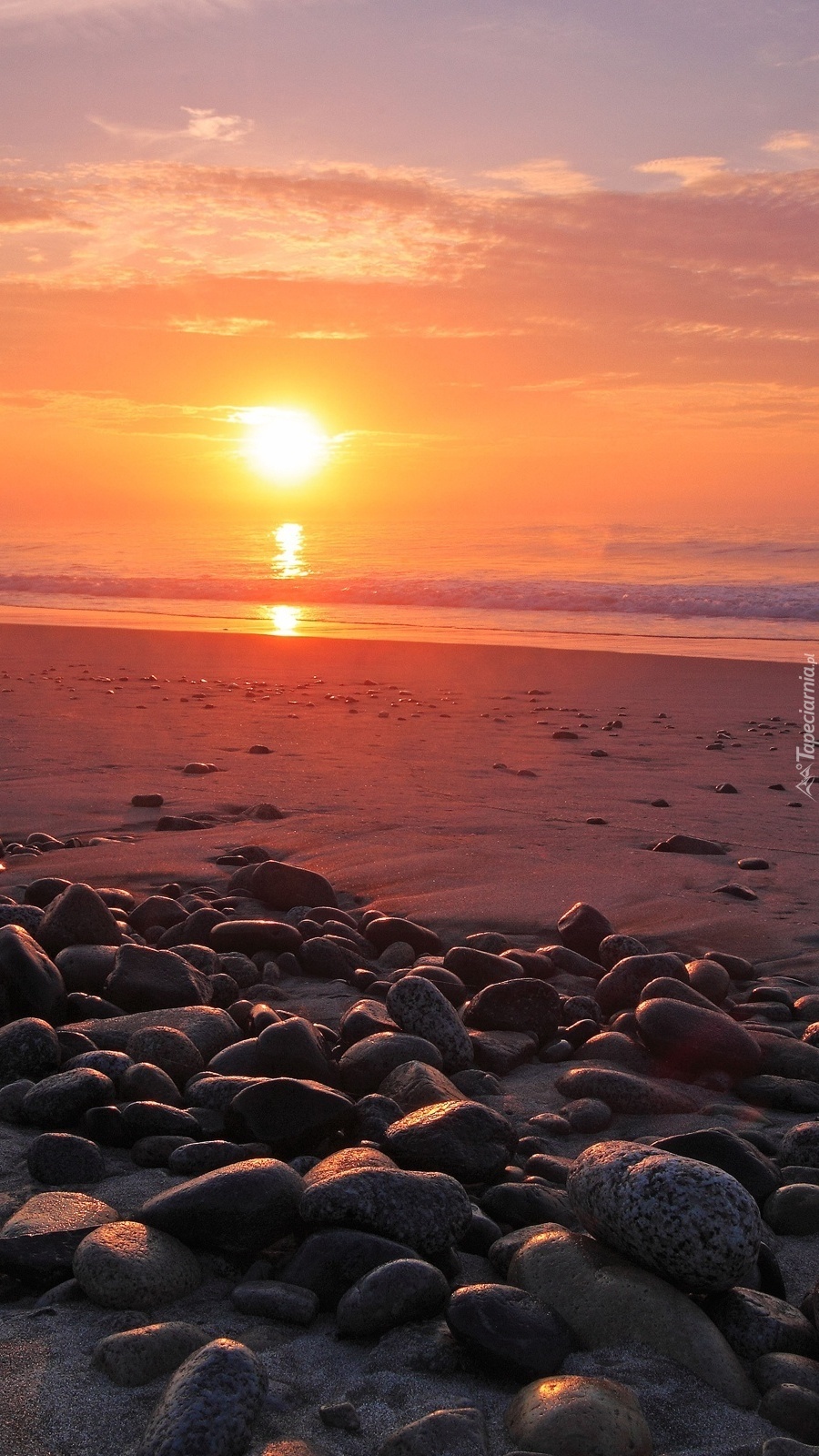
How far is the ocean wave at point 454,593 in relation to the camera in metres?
25.4

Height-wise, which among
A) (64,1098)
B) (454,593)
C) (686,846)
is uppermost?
(454,593)

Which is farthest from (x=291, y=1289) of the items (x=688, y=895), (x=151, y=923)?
(x=688, y=895)

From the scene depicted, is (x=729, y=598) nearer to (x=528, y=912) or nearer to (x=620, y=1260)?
(x=528, y=912)

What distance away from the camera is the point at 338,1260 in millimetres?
2266

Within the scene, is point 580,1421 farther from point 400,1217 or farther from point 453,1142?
point 453,1142

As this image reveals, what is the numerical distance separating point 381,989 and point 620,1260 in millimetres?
1905

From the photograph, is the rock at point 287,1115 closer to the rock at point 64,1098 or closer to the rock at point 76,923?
the rock at point 64,1098

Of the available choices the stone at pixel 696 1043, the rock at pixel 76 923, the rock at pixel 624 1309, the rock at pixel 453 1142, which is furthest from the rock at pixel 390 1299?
the rock at pixel 76 923

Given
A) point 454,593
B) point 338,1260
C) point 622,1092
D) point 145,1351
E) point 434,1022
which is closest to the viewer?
point 145,1351

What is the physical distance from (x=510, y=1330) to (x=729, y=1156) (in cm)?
82

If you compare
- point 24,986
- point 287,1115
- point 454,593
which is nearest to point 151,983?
point 24,986

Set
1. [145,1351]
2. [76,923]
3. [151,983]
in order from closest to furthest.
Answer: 1. [145,1351]
2. [151,983]
3. [76,923]

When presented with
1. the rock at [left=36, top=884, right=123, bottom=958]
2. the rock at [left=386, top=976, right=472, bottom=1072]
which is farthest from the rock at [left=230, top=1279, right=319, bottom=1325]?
the rock at [left=36, top=884, right=123, bottom=958]

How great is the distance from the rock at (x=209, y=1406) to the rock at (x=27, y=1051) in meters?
1.36
